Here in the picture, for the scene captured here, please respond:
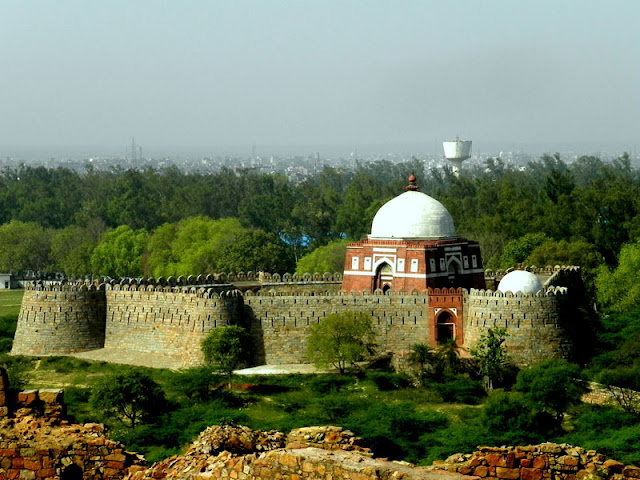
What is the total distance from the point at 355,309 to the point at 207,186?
5683cm

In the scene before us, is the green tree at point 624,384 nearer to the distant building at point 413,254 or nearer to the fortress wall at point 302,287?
the distant building at point 413,254

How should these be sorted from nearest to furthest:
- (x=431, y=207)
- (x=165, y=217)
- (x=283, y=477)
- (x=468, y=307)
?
(x=283, y=477) < (x=468, y=307) < (x=431, y=207) < (x=165, y=217)

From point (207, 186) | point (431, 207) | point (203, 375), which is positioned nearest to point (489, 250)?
point (431, 207)

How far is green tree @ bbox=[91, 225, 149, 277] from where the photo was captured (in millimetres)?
58562

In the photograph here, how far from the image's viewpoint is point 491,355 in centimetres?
3119

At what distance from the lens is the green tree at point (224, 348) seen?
106 feet

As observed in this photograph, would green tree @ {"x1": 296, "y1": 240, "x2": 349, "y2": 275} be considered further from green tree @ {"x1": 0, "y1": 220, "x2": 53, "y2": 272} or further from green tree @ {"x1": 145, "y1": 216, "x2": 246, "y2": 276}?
green tree @ {"x1": 0, "y1": 220, "x2": 53, "y2": 272}

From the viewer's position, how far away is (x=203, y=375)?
30.2 m

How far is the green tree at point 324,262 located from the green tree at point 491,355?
1993cm

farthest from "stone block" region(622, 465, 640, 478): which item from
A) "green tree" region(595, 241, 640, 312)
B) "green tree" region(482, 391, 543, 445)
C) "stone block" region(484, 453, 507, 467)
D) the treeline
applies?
the treeline

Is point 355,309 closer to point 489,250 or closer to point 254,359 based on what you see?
point 254,359

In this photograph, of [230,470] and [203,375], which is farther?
[203,375]

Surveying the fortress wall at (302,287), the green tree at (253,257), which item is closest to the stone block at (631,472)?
the fortress wall at (302,287)

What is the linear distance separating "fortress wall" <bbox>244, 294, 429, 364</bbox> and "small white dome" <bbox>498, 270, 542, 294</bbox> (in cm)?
223
